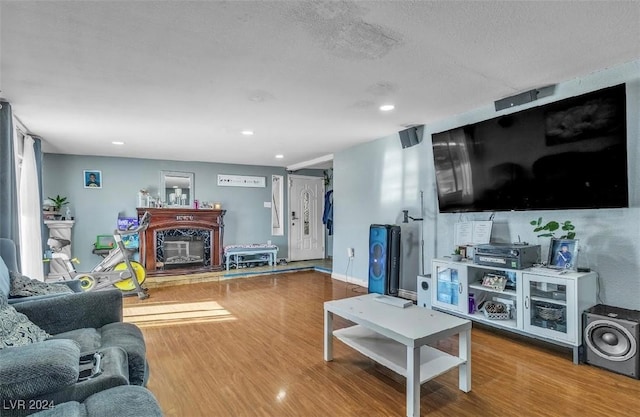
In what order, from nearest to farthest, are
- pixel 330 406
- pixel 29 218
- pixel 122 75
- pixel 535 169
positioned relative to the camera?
pixel 330 406, pixel 122 75, pixel 535 169, pixel 29 218

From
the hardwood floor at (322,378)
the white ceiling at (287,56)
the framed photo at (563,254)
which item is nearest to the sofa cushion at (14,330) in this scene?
the hardwood floor at (322,378)

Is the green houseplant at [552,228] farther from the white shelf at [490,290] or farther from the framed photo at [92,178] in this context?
the framed photo at [92,178]

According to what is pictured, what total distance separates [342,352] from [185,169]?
17.5ft

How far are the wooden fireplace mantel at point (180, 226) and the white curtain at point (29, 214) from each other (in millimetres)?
1791

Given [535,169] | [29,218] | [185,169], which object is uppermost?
[185,169]

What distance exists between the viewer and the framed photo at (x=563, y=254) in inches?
105

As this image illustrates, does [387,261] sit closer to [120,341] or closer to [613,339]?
[613,339]

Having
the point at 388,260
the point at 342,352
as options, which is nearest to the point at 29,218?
the point at 342,352

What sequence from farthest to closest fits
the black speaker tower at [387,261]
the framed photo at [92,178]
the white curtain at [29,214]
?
the framed photo at [92,178]
the black speaker tower at [387,261]
the white curtain at [29,214]

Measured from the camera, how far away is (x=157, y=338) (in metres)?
3.11

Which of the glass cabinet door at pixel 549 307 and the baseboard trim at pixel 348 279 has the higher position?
the glass cabinet door at pixel 549 307

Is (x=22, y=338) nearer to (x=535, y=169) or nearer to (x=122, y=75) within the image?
(x=122, y=75)

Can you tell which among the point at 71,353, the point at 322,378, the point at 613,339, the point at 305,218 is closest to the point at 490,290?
the point at 613,339

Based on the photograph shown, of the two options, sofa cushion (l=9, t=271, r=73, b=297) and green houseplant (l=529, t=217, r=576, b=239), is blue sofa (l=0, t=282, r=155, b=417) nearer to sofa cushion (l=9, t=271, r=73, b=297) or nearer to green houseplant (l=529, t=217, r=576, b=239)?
sofa cushion (l=9, t=271, r=73, b=297)
